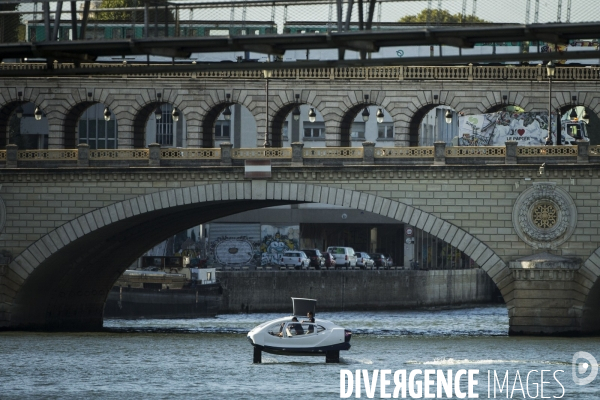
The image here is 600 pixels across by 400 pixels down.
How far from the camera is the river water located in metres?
51.2

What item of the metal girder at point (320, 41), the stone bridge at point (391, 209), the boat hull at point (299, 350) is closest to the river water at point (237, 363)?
the boat hull at point (299, 350)

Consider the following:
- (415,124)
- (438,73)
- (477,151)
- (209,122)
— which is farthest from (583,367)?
(209,122)

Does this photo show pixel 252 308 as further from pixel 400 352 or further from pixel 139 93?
pixel 400 352

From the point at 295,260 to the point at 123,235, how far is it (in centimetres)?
3540

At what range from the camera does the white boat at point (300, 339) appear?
5941 centimetres

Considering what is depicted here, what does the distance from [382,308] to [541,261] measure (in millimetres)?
41172

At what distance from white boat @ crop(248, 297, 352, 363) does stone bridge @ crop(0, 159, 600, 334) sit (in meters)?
13.0

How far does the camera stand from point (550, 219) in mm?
70375

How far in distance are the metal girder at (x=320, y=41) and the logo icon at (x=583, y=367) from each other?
18377 mm

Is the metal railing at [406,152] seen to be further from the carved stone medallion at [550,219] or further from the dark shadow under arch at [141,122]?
the dark shadow under arch at [141,122]

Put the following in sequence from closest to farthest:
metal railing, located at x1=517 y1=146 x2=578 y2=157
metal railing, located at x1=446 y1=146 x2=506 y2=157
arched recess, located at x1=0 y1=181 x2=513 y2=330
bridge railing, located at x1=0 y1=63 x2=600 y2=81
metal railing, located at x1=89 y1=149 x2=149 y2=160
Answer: metal railing, located at x1=517 y1=146 x2=578 y2=157 < metal railing, located at x1=446 y1=146 x2=506 y2=157 < arched recess, located at x1=0 y1=181 x2=513 y2=330 < metal railing, located at x1=89 y1=149 x2=149 y2=160 < bridge railing, located at x1=0 y1=63 x2=600 y2=81

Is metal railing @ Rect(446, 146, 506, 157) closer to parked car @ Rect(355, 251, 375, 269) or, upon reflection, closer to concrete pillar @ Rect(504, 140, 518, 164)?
concrete pillar @ Rect(504, 140, 518, 164)

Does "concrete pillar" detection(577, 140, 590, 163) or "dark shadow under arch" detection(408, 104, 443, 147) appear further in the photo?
"dark shadow under arch" detection(408, 104, 443, 147)

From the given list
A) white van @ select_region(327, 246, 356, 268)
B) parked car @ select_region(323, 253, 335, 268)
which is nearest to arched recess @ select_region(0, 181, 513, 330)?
parked car @ select_region(323, 253, 335, 268)
